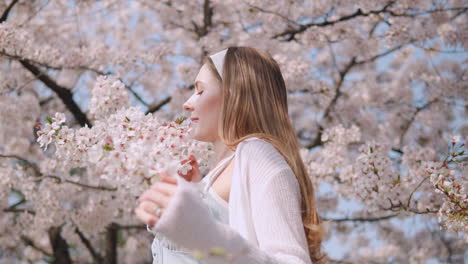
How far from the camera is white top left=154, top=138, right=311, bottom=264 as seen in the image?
1063 millimetres

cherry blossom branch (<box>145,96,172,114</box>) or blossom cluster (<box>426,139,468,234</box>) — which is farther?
cherry blossom branch (<box>145,96,172,114</box>)

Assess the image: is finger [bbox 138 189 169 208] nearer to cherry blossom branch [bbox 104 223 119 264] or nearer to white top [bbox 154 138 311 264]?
white top [bbox 154 138 311 264]

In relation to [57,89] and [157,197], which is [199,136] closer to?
[157,197]

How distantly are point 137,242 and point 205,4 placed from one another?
13.4ft

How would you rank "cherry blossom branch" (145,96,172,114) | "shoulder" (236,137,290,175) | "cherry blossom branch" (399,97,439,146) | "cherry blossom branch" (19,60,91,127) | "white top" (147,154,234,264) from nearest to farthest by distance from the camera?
"shoulder" (236,137,290,175), "white top" (147,154,234,264), "cherry blossom branch" (19,60,91,127), "cherry blossom branch" (145,96,172,114), "cherry blossom branch" (399,97,439,146)

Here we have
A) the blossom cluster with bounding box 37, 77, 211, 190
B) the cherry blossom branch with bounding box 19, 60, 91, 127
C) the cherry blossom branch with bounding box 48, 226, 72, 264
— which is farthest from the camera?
the cherry blossom branch with bounding box 48, 226, 72, 264

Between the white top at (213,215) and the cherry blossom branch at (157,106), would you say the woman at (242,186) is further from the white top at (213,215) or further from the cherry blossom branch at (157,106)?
the cherry blossom branch at (157,106)

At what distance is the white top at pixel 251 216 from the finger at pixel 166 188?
0.10ft

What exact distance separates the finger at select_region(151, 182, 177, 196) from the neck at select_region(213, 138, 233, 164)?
0.65 metres

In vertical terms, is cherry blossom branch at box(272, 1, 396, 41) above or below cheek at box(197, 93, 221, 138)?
below

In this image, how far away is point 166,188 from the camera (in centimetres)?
111

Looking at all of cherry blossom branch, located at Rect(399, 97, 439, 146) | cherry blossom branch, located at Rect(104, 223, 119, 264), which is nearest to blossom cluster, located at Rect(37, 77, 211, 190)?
cherry blossom branch, located at Rect(104, 223, 119, 264)

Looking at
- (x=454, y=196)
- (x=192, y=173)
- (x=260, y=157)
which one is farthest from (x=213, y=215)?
(x=454, y=196)

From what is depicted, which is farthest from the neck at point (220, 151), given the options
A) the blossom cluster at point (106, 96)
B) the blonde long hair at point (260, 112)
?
the blossom cluster at point (106, 96)
